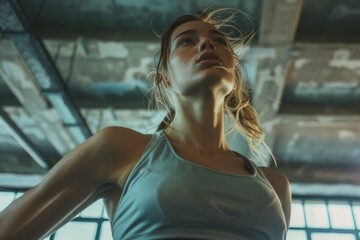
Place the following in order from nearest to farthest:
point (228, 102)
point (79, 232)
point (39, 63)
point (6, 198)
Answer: point (228, 102)
point (39, 63)
point (79, 232)
point (6, 198)

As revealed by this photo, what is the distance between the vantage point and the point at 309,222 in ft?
14.5

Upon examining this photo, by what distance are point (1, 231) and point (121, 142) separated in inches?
8.7

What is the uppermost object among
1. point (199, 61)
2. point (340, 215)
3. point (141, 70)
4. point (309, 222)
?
point (141, 70)

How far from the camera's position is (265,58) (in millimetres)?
3104

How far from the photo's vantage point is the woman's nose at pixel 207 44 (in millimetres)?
759

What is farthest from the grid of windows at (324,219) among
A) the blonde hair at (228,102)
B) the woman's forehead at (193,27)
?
the woman's forehead at (193,27)

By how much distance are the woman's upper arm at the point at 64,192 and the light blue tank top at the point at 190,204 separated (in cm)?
6

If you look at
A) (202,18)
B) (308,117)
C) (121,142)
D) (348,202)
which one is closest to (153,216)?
(121,142)

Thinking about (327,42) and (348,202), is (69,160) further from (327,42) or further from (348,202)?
(348,202)

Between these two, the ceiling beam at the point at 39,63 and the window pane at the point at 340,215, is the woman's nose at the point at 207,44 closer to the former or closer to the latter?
the ceiling beam at the point at 39,63

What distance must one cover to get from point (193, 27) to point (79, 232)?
12.9 ft

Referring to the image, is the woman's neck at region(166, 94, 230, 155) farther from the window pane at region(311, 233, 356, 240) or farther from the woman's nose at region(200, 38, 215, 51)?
the window pane at region(311, 233, 356, 240)

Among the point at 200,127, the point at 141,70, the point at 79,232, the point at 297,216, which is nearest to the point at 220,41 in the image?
the point at 200,127

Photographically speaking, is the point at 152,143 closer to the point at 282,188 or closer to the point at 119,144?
the point at 119,144
